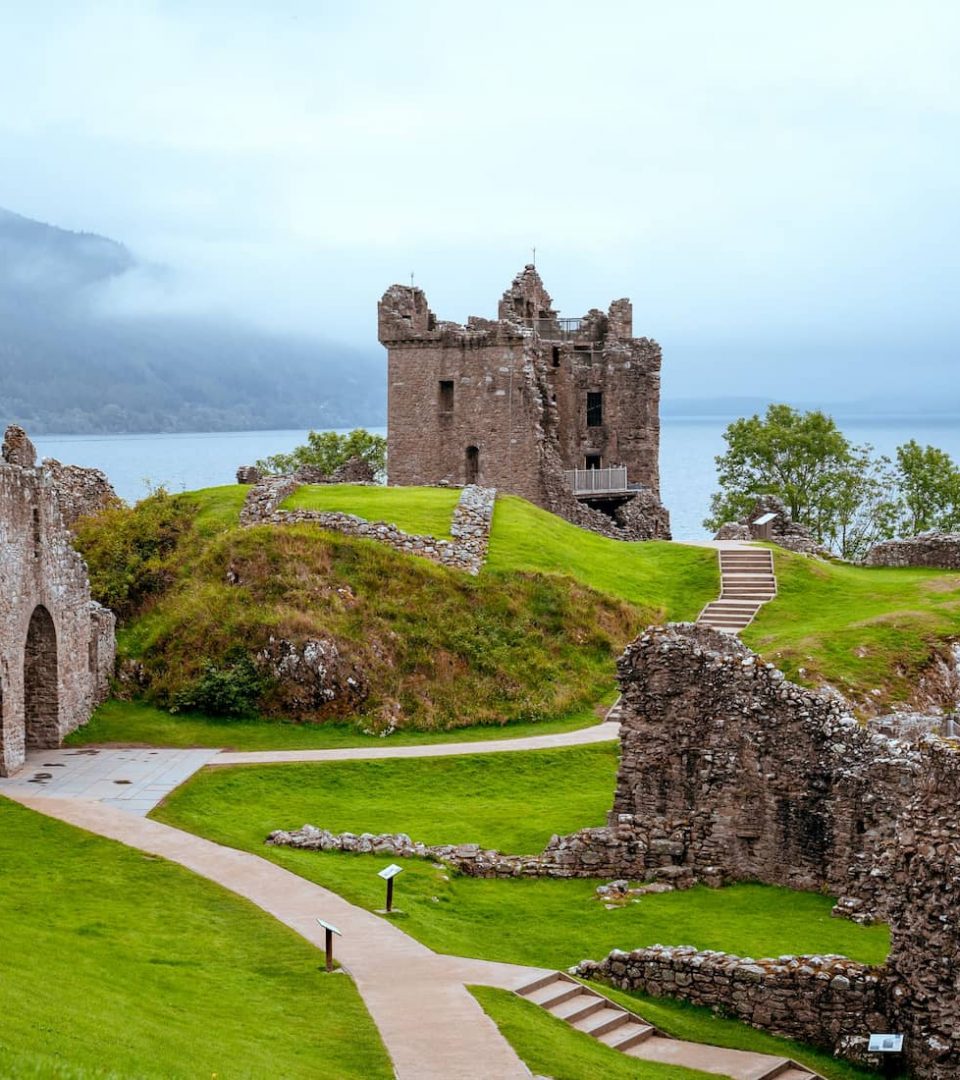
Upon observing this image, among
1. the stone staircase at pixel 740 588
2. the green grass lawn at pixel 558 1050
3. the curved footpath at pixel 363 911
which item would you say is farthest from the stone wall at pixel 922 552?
the green grass lawn at pixel 558 1050

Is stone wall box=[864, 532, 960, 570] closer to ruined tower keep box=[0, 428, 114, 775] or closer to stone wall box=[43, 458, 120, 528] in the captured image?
stone wall box=[43, 458, 120, 528]

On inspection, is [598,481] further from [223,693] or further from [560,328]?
[223,693]

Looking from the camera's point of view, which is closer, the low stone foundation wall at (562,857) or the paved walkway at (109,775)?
the low stone foundation wall at (562,857)

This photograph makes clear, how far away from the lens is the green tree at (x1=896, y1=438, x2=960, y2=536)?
79938 mm

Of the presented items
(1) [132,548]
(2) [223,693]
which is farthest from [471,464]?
(2) [223,693]

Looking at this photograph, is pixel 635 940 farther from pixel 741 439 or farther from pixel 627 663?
pixel 741 439

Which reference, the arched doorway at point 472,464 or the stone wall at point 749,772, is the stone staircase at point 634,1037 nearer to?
the stone wall at point 749,772

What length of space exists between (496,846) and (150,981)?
33.5 ft

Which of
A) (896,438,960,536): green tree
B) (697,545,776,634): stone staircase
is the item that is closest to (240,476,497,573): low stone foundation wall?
(697,545,776,634): stone staircase

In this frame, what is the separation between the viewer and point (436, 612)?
41719mm

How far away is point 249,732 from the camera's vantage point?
121 ft

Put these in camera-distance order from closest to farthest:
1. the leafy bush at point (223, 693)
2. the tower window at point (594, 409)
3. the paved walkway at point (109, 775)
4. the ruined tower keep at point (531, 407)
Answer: the paved walkway at point (109, 775) → the leafy bush at point (223, 693) → the ruined tower keep at point (531, 407) → the tower window at point (594, 409)

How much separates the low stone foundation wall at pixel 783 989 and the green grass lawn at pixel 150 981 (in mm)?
4259

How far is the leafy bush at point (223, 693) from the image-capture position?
3791cm
